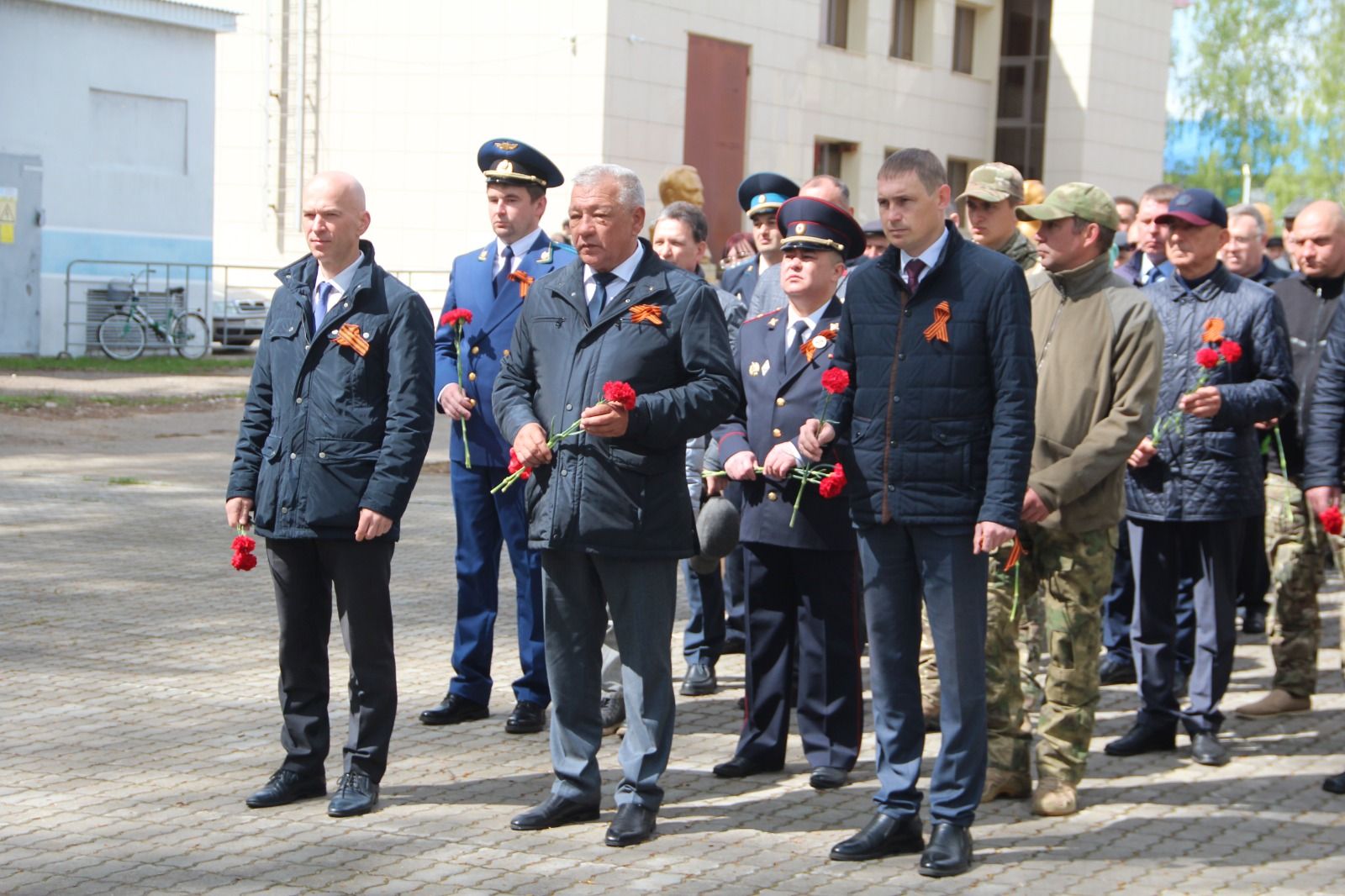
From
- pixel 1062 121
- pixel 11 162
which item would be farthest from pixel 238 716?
pixel 1062 121

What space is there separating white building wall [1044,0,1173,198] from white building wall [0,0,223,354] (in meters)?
23.0

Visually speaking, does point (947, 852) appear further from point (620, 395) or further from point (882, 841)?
point (620, 395)

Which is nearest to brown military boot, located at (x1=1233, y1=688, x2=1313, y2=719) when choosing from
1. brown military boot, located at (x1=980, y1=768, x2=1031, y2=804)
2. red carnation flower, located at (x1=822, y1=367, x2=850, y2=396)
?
brown military boot, located at (x1=980, y1=768, x2=1031, y2=804)

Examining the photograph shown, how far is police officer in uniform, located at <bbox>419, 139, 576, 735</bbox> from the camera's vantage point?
7383mm

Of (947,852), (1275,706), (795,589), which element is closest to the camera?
(947,852)

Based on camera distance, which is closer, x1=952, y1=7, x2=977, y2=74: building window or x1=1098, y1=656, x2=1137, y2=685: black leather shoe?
x1=1098, y1=656, x2=1137, y2=685: black leather shoe

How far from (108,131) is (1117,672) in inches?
911

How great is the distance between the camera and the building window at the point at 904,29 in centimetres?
4094

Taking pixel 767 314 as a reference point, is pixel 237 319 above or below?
below

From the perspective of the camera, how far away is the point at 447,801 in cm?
625

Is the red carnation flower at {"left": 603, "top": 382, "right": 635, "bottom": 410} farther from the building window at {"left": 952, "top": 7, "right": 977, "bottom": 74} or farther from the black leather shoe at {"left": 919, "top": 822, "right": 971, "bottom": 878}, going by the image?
the building window at {"left": 952, "top": 7, "right": 977, "bottom": 74}

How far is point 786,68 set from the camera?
121ft

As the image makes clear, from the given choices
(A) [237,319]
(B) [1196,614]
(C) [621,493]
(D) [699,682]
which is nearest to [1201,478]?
(B) [1196,614]

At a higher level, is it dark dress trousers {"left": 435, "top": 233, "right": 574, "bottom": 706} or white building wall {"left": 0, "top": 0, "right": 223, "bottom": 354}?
white building wall {"left": 0, "top": 0, "right": 223, "bottom": 354}
